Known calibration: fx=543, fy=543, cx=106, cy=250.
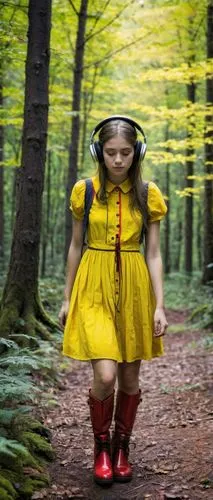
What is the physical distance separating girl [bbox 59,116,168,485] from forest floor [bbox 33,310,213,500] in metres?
0.23

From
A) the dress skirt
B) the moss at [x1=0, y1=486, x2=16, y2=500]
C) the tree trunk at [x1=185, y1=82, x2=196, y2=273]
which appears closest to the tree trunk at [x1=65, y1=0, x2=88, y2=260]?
the tree trunk at [x1=185, y1=82, x2=196, y2=273]

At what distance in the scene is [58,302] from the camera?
36.7ft

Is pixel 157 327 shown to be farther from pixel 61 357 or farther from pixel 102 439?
pixel 61 357

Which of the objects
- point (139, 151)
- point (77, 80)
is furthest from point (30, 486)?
point (77, 80)

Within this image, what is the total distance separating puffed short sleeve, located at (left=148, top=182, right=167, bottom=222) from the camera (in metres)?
3.67

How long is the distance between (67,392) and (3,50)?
405 centimetres

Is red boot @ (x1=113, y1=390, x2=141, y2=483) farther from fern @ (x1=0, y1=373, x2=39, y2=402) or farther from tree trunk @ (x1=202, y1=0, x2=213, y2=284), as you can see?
tree trunk @ (x1=202, y1=0, x2=213, y2=284)

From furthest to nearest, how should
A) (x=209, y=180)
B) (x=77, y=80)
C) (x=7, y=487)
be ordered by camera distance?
(x=209, y=180), (x=77, y=80), (x=7, y=487)

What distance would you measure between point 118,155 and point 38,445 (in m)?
2.22

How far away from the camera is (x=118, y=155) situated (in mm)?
3535

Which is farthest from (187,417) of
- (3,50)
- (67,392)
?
(3,50)

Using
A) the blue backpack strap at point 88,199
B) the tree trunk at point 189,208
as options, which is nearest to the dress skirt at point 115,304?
the blue backpack strap at point 88,199

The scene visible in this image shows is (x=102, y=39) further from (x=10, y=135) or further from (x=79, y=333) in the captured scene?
(x=79, y=333)

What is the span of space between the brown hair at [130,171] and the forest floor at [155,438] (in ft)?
5.79
